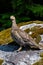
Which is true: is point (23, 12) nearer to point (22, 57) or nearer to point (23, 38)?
point (23, 38)

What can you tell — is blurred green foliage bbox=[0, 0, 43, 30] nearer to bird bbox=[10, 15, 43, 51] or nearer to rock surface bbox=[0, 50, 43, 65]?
bird bbox=[10, 15, 43, 51]

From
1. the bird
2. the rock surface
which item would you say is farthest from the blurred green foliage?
the rock surface

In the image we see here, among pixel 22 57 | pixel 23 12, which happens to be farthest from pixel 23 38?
pixel 23 12

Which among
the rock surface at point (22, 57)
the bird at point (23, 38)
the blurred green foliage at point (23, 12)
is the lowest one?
the blurred green foliage at point (23, 12)

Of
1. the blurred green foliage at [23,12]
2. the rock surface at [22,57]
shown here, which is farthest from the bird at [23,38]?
the blurred green foliage at [23,12]

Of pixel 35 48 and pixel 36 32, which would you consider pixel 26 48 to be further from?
pixel 36 32

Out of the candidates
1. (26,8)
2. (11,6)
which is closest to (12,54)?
(26,8)

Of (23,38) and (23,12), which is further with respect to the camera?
(23,12)

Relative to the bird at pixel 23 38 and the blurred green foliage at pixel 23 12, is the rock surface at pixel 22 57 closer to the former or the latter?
the bird at pixel 23 38

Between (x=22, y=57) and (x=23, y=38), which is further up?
(x=23, y=38)

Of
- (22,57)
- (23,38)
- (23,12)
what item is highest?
(23,38)

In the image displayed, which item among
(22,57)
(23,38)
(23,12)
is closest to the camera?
(22,57)

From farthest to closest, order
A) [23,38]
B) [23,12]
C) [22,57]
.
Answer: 1. [23,12]
2. [23,38]
3. [22,57]

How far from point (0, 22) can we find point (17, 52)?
1128 cm
